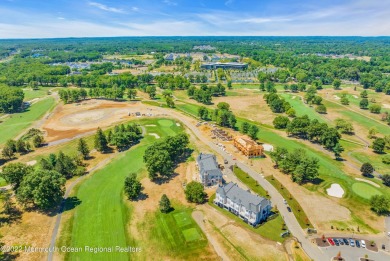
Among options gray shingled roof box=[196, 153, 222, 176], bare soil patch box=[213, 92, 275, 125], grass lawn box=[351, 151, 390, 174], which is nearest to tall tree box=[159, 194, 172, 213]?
gray shingled roof box=[196, 153, 222, 176]

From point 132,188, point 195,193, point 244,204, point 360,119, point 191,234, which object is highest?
point 244,204

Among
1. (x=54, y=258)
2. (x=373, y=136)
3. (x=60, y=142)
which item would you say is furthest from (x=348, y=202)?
(x=60, y=142)

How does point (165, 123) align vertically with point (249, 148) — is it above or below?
below

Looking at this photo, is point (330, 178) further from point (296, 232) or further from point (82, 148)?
point (82, 148)

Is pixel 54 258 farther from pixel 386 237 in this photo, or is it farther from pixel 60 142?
pixel 386 237

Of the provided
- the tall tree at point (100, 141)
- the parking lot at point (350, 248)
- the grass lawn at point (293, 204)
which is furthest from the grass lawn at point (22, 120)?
the parking lot at point (350, 248)

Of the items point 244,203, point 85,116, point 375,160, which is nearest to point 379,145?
point 375,160

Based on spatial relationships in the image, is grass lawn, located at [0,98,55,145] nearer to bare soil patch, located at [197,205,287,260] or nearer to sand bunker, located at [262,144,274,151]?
bare soil patch, located at [197,205,287,260]

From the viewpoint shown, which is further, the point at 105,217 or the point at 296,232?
the point at 105,217
